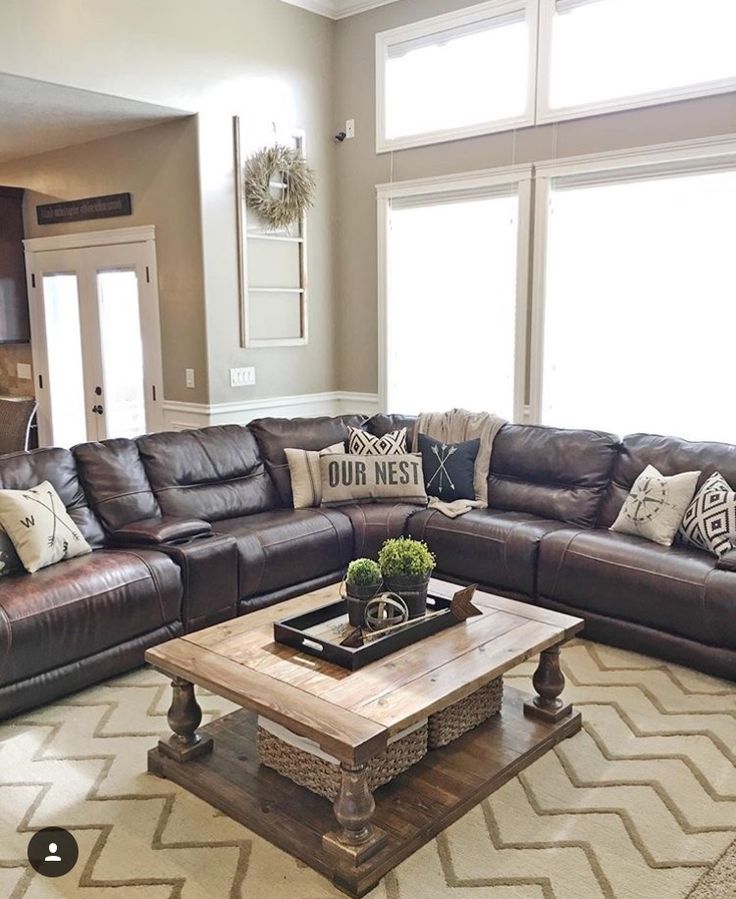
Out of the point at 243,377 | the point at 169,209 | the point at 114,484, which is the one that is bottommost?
the point at 114,484

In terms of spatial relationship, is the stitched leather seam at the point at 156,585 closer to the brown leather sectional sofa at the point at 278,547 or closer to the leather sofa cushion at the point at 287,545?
the brown leather sectional sofa at the point at 278,547

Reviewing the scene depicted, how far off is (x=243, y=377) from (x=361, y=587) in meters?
2.86

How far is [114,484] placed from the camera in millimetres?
3898

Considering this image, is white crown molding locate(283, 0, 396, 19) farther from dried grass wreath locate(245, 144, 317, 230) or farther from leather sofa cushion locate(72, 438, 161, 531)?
leather sofa cushion locate(72, 438, 161, 531)

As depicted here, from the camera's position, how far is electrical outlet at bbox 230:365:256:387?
17.1 feet

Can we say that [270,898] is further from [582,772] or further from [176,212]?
[176,212]

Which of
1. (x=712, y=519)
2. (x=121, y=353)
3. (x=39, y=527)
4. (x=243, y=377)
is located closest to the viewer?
(x=39, y=527)

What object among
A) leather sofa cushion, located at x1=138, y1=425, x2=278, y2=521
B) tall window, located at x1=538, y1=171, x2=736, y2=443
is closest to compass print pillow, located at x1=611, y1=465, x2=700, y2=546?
tall window, located at x1=538, y1=171, x2=736, y2=443

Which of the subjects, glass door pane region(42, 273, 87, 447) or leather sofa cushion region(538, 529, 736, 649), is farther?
glass door pane region(42, 273, 87, 447)

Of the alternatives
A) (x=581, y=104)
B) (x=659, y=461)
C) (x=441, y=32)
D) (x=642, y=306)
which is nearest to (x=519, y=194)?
(x=581, y=104)

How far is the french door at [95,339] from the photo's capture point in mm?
5461

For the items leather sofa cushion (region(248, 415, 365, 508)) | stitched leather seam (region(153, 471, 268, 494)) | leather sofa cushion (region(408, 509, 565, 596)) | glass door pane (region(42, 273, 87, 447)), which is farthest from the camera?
glass door pane (region(42, 273, 87, 447))

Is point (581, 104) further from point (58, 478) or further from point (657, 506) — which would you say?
point (58, 478)

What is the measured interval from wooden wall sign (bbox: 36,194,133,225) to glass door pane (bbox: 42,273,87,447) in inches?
16.2
